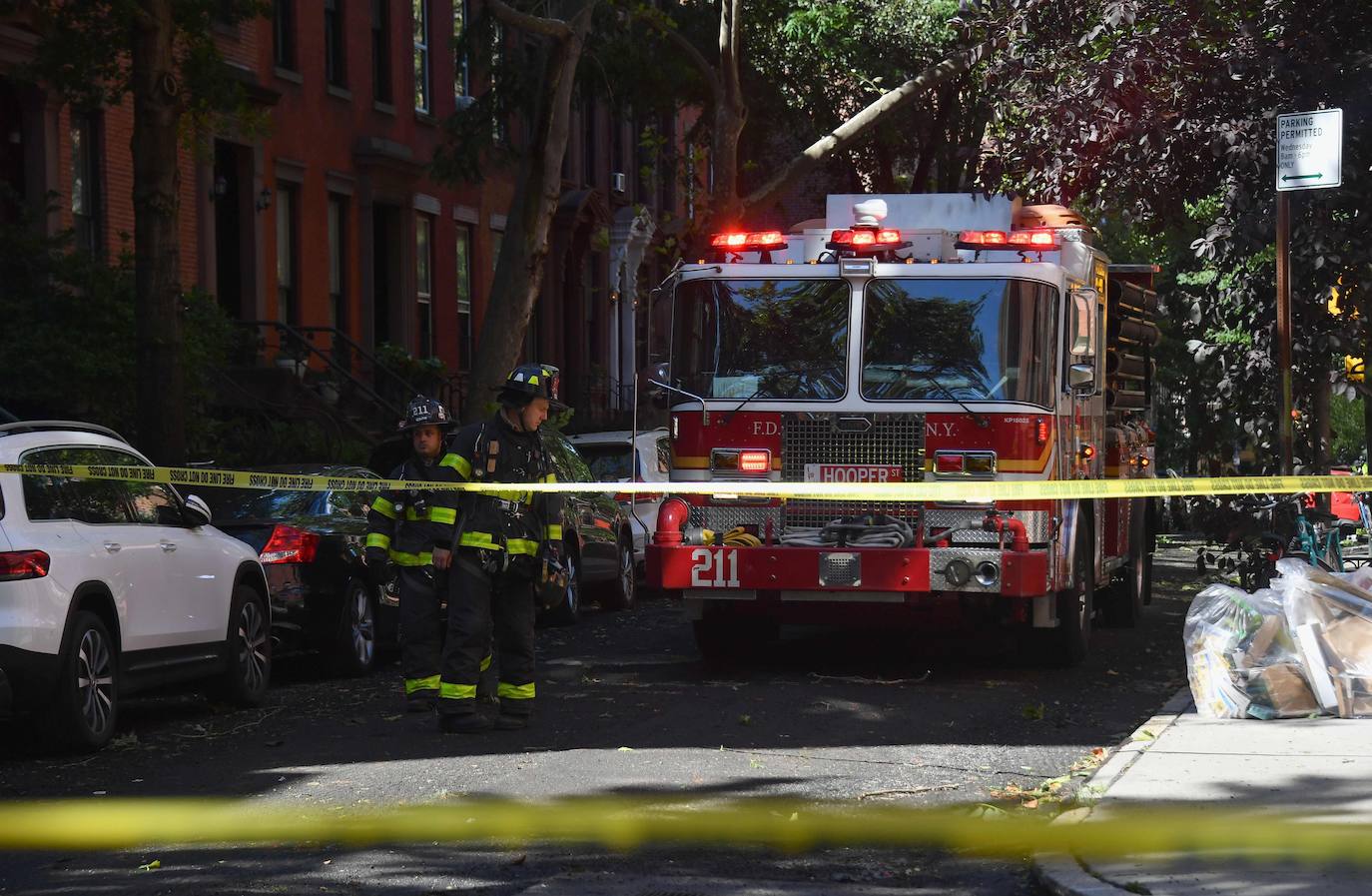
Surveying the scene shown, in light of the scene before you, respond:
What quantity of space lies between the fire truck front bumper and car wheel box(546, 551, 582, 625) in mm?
4381

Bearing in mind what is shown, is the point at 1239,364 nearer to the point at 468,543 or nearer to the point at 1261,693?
the point at 1261,693

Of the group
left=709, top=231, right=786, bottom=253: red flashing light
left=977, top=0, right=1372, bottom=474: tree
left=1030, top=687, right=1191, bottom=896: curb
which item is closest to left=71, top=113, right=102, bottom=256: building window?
left=977, top=0, right=1372, bottom=474: tree

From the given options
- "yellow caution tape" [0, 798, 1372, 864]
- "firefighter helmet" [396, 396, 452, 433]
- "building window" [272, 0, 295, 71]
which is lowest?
"yellow caution tape" [0, 798, 1372, 864]

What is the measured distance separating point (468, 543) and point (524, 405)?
32.4 inches

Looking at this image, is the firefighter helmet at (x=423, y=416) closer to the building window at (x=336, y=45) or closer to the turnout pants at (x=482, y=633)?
the turnout pants at (x=482, y=633)

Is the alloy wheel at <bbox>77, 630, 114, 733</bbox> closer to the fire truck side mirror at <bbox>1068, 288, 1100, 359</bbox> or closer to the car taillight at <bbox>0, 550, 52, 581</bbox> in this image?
the car taillight at <bbox>0, 550, 52, 581</bbox>

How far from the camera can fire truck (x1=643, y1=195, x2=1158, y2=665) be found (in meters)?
12.3

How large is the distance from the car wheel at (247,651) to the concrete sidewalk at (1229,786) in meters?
5.16

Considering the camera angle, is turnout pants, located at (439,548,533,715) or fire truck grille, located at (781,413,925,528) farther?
fire truck grille, located at (781,413,925,528)

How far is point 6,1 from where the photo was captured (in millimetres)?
17609

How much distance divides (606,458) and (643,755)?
11.5 m

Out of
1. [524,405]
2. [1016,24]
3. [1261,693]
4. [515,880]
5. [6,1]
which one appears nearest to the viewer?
[515,880]

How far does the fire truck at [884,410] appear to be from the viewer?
1232cm

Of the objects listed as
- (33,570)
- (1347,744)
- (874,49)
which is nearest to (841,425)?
(1347,744)
